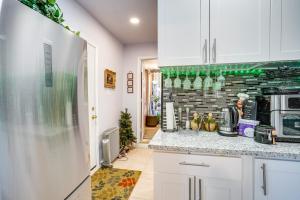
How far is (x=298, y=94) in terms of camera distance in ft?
4.06

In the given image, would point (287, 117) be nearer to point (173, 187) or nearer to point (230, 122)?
point (230, 122)

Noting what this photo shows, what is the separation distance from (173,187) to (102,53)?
245 cm

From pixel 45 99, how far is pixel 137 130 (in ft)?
10.5

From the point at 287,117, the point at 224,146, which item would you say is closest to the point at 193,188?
the point at 224,146

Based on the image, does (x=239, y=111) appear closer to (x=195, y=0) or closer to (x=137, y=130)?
(x=195, y=0)

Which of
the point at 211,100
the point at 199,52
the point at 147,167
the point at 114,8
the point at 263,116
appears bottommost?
the point at 147,167

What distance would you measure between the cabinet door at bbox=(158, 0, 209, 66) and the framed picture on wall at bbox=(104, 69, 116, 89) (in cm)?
177

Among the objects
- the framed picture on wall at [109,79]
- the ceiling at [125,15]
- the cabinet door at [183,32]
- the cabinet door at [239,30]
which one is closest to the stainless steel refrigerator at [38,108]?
the cabinet door at [183,32]

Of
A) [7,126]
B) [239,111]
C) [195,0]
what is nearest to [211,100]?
[239,111]

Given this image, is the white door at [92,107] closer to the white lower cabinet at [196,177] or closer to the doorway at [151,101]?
the white lower cabinet at [196,177]

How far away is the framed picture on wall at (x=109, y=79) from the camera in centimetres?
304

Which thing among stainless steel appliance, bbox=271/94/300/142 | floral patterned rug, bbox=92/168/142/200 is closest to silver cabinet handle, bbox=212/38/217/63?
stainless steel appliance, bbox=271/94/300/142

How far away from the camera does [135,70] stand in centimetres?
388

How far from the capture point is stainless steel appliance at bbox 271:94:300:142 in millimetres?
1251
